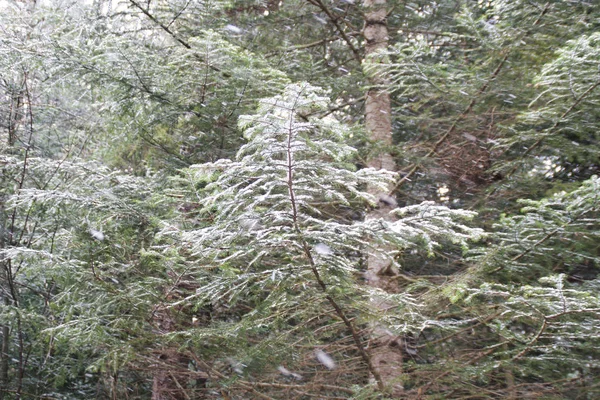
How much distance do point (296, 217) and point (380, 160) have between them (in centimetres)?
368

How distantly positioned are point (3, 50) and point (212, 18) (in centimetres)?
230

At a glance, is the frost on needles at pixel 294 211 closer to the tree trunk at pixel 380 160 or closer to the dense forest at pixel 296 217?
the dense forest at pixel 296 217

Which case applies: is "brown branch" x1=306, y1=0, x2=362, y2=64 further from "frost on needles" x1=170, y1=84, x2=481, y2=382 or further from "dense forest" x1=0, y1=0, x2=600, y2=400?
"frost on needles" x1=170, y1=84, x2=481, y2=382

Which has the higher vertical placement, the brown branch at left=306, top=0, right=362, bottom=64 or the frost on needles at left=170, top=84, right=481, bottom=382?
the brown branch at left=306, top=0, right=362, bottom=64

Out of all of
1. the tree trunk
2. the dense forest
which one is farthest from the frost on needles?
the tree trunk

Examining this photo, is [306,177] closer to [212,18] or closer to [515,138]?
[515,138]

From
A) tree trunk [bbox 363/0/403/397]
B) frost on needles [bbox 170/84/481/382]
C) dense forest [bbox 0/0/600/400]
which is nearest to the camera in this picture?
frost on needles [bbox 170/84/481/382]

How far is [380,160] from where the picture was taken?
21.7 feet

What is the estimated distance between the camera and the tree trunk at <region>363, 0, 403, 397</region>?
5645 millimetres

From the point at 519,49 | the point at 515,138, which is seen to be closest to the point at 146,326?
the point at 515,138

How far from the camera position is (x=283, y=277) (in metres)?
3.50

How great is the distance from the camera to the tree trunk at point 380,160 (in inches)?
222

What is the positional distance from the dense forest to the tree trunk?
0.03 metres

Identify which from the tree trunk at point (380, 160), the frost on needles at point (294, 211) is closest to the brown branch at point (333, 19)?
the tree trunk at point (380, 160)
